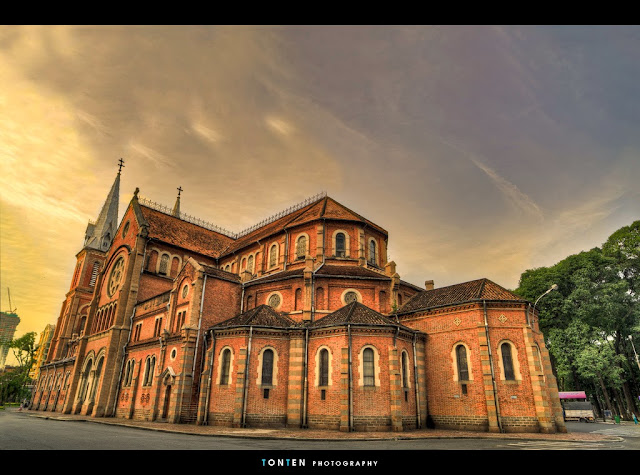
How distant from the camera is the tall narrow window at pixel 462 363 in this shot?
26.1 metres

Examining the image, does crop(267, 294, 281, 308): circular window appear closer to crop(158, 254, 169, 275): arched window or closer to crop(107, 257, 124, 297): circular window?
crop(158, 254, 169, 275): arched window

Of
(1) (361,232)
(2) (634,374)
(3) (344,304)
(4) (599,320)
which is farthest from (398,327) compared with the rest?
(2) (634,374)

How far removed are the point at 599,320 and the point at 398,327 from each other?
27.5 metres

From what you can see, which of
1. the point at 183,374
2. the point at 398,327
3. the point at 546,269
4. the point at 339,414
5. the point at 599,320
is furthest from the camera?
the point at 546,269

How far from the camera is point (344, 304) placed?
3100cm

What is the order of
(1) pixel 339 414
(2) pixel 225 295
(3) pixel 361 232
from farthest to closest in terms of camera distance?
(3) pixel 361 232 → (2) pixel 225 295 → (1) pixel 339 414

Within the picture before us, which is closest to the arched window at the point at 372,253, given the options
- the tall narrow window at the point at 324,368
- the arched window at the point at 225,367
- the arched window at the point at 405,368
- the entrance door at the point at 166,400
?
the arched window at the point at 405,368

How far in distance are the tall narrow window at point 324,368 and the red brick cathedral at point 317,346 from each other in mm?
74

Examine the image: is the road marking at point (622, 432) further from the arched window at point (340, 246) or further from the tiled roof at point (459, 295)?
the arched window at point (340, 246)

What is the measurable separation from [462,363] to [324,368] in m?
9.75

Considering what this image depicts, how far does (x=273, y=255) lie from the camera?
39062 mm

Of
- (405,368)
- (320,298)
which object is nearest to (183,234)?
(320,298)

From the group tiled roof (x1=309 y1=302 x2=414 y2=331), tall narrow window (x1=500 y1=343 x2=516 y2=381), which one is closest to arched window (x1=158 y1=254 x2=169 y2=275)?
tiled roof (x1=309 y1=302 x2=414 y2=331)
